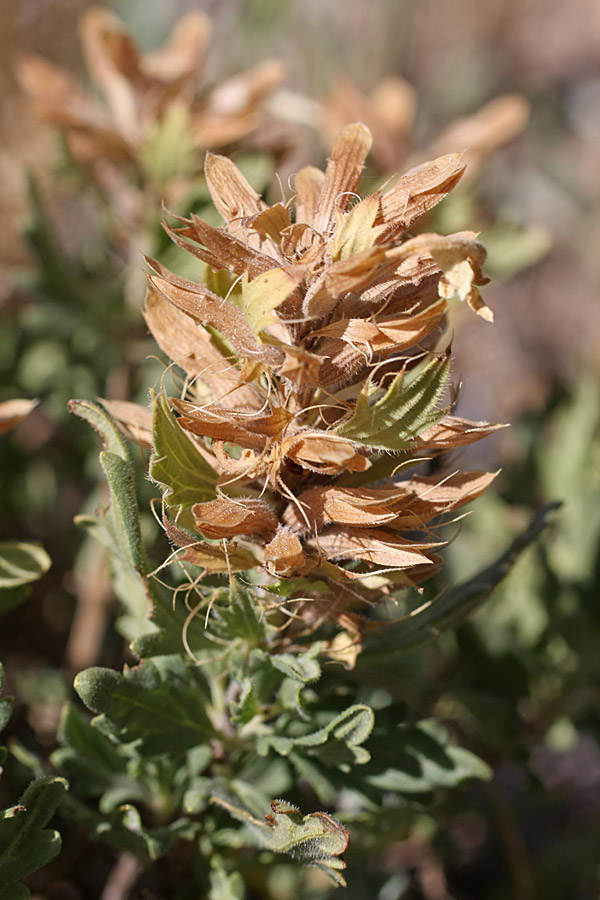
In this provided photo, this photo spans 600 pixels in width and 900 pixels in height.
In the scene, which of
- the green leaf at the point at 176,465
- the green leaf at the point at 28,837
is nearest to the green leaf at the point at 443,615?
the green leaf at the point at 176,465

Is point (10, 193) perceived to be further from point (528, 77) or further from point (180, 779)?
point (528, 77)

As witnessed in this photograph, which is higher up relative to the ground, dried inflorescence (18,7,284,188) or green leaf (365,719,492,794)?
dried inflorescence (18,7,284,188)

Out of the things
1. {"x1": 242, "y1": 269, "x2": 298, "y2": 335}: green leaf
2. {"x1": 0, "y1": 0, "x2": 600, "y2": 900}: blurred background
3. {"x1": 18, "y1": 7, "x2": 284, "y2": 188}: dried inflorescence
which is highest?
{"x1": 18, "y1": 7, "x2": 284, "y2": 188}: dried inflorescence

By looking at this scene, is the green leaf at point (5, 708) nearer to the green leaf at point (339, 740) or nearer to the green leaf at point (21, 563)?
the green leaf at point (21, 563)

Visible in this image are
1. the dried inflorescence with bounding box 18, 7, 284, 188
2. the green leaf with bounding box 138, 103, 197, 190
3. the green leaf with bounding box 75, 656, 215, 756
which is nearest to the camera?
the green leaf with bounding box 75, 656, 215, 756

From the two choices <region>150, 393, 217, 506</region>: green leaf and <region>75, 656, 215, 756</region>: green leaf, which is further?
<region>75, 656, 215, 756</region>: green leaf

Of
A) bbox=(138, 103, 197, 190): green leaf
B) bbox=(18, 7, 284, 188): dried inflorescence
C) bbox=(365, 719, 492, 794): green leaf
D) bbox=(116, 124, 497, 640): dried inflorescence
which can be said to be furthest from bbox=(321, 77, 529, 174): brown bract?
bbox=(365, 719, 492, 794): green leaf

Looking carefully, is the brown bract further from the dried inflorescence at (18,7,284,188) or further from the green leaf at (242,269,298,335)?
the green leaf at (242,269,298,335)
